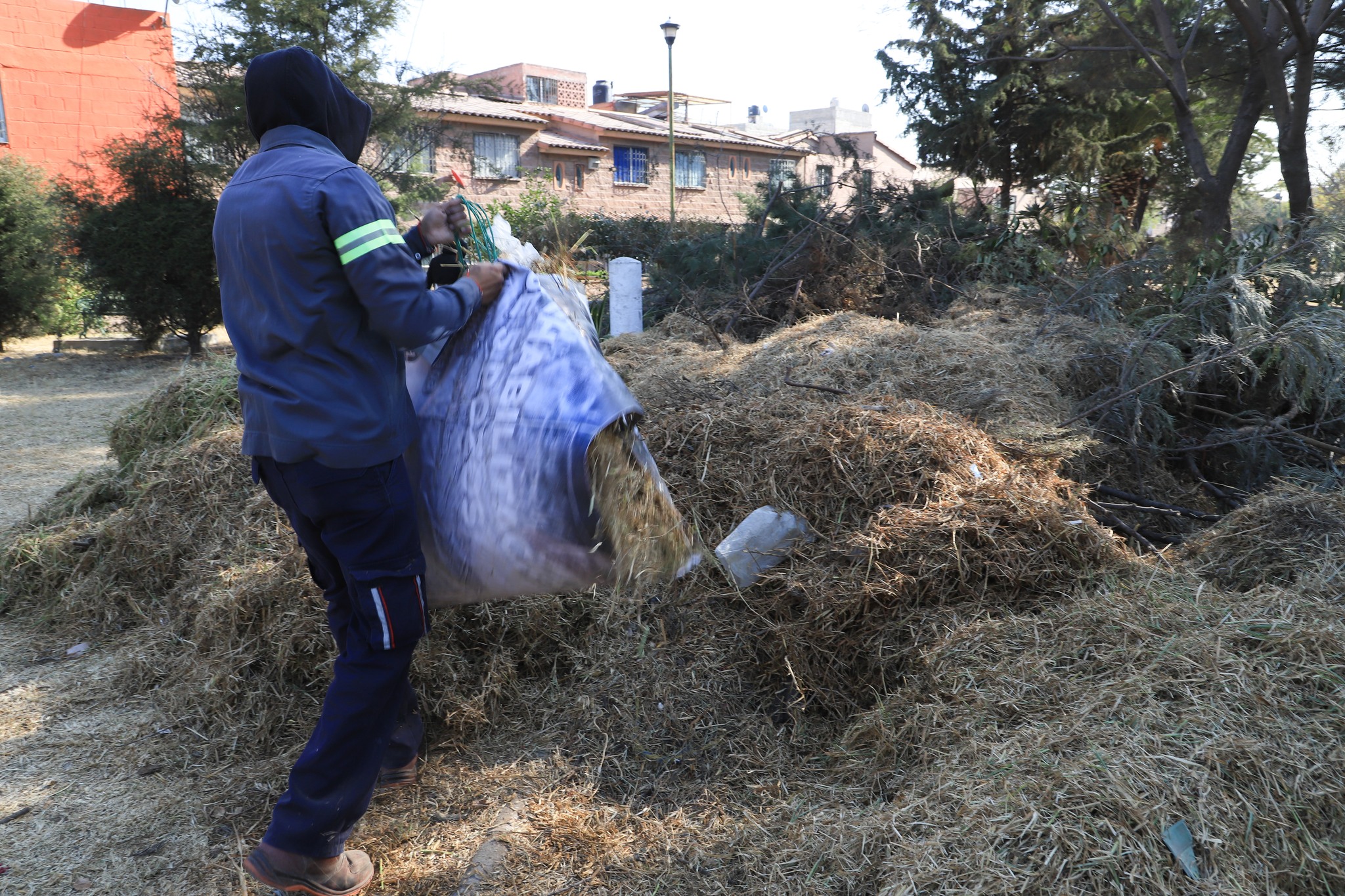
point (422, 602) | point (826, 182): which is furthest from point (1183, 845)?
point (826, 182)

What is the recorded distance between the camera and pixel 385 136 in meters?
12.0

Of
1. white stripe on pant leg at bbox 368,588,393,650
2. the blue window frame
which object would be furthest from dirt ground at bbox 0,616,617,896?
the blue window frame

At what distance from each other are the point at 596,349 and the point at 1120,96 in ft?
36.6

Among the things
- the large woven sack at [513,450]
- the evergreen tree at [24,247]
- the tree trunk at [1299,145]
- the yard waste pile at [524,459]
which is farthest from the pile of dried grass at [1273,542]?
the evergreen tree at [24,247]

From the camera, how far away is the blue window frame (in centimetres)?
2619

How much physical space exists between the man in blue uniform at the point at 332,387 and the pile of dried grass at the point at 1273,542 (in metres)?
2.30

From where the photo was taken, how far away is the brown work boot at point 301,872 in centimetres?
194

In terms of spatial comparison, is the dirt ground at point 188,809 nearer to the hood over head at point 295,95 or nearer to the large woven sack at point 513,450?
the large woven sack at point 513,450

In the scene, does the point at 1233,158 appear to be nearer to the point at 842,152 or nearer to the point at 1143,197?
the point at 842,152

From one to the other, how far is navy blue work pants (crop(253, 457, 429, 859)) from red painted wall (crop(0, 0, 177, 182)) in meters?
14.9

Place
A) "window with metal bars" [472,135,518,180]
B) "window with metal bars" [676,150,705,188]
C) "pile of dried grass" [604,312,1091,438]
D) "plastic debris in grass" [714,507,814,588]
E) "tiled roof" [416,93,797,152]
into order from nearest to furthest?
"plastic debris in grass" [714,507,814,588] → "pile of dried grass" [604,312,1091,438] → "tiled roof" [416,93,797,152] → "window with metal bars" [472,135,518,180] → "window with metal bars" [676,150,705,188]

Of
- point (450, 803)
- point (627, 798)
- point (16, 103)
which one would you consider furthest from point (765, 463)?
point (16, 103)

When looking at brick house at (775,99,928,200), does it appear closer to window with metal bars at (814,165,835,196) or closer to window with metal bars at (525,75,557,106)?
window with metal bars at (814,165,835,196)

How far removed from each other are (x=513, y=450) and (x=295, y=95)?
90 centimetres
